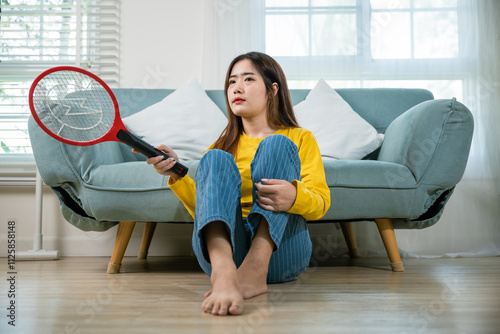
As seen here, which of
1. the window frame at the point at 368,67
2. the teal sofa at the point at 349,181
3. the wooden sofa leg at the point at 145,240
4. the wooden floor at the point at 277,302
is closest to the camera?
the wooden floor at the point at 277,302

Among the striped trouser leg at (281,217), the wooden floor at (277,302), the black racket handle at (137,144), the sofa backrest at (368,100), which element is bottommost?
the wooden floor at (277,302)

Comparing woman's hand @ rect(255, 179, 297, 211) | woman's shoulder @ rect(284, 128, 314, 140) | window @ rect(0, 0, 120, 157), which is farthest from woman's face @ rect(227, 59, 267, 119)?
window @ rect(0, 0, 120, 157)

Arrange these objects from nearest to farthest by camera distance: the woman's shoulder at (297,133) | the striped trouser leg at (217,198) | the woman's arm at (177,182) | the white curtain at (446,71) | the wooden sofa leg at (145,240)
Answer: the striped trouser leg at (217,198) → the woman's arm at (177,182) → the woman's shoulder at (297,133) → the wooden sofa leg at (145,240) → the white curtain at (446,71)

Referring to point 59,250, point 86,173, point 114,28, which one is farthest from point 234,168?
point 114,28

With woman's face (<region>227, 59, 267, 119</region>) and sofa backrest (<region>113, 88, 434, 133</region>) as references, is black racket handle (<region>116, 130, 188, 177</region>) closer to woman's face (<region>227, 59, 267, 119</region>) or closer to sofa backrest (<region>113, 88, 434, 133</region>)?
woman's face (<region>227, 59, 267, 119</region>)

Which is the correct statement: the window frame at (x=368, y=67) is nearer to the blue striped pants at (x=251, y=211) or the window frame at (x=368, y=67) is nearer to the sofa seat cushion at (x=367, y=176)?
the sofa seat cushion at (x=367, y=176)

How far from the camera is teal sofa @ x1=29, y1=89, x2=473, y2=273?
1.49m

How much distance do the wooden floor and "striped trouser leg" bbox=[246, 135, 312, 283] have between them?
0.09 meters

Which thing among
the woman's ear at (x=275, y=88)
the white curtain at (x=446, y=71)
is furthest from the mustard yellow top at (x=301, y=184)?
the white curtain at (x=446, y=71)

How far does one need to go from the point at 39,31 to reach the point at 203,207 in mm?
2013

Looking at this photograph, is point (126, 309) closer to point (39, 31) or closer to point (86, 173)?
point (86, 173)

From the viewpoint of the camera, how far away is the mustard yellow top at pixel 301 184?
1073 mm

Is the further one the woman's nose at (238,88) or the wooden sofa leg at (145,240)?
the wooden sofa leg at (145,240)

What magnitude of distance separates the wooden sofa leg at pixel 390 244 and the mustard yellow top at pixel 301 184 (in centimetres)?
50
